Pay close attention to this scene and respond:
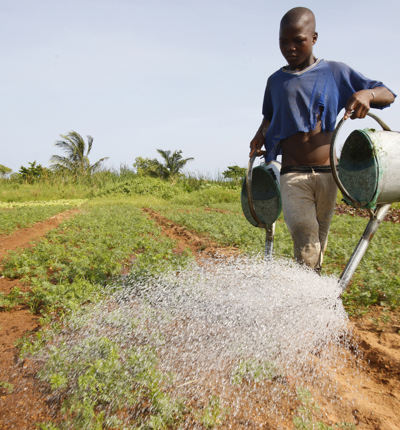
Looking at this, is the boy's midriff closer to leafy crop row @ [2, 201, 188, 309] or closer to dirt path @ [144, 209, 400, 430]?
dirt path @ [144, 209, 400, 430]

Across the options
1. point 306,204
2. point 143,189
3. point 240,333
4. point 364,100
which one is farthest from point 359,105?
point 143,189

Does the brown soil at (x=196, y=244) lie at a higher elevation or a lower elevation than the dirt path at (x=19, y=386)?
lower

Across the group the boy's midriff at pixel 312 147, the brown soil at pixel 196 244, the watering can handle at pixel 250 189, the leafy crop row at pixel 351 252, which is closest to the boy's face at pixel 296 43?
the boy's midriff at pixel 312 147

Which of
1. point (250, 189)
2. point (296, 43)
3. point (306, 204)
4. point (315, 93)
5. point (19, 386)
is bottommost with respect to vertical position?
point (19, 386)

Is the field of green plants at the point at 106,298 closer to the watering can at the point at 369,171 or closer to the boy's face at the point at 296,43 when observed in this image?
the watering can at the point at 369,171

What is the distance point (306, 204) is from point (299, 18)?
125cm

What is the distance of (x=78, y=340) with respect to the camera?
222 cm

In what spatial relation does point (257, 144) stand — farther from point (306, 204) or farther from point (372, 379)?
point (372, 379)

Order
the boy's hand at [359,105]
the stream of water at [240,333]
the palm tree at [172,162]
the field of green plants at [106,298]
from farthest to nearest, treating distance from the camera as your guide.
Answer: the palm tree at [172,162] → the boy's hand at [359,105] → the stream of water at [240,333] → the field of green plants at [106,298]

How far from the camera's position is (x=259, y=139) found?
300cm

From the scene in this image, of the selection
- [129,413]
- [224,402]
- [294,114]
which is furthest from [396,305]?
[129,413]

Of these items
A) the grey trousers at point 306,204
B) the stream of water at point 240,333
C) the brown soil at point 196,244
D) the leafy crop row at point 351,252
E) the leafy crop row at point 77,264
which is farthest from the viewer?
the brown soil at point 196,244

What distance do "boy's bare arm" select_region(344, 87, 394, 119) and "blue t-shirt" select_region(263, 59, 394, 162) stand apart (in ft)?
0.43

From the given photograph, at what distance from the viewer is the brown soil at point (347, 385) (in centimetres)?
171
